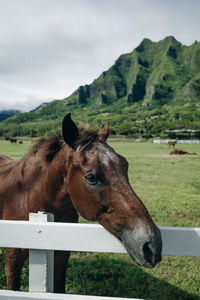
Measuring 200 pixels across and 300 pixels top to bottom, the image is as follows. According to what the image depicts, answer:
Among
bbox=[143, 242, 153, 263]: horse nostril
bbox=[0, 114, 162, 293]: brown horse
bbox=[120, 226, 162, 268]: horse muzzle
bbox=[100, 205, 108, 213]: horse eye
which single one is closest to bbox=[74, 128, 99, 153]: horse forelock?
bbox=[0, 114, 162, 293]: brown horse

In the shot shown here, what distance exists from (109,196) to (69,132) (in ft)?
2.57

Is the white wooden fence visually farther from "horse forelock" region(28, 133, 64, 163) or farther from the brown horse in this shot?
"horse forelock" region(28, 133, 64, 163)

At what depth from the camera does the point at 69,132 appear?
87.3 inches

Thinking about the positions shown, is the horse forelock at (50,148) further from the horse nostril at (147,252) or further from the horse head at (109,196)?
the horse nostril at (147,252)

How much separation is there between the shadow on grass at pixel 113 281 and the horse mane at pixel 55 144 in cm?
234

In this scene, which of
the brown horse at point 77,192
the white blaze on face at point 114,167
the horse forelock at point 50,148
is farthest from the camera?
the horse forelock at point 50,148

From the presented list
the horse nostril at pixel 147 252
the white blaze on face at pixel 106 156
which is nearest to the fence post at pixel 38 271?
the horse nostril at pixel 147 252

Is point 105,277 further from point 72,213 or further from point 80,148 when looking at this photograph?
point 80,148

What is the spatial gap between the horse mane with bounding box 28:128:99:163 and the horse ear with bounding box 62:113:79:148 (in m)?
0.05

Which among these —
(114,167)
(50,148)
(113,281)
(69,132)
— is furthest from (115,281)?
(69,132)

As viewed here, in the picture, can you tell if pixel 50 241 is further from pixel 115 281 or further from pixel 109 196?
pixel 115 281

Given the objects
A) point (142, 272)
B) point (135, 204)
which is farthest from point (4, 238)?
point (142, 272)

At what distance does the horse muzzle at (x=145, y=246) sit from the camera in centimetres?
151

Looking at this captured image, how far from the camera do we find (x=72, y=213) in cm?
268
